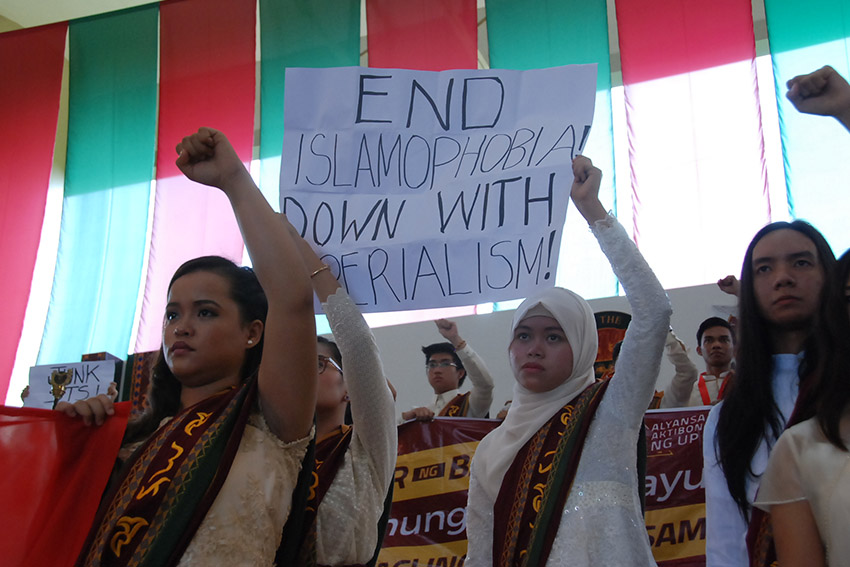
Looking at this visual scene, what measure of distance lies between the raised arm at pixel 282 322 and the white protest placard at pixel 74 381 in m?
4.28

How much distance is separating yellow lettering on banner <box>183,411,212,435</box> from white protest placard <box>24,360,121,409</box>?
4.21 metres

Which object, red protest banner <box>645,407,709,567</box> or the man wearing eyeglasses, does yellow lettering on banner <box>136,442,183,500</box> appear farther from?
red protest banner <box>645,407,709,567</box>

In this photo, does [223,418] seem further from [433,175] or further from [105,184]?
[105,184]

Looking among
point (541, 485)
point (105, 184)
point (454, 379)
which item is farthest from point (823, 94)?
point (105, 184)

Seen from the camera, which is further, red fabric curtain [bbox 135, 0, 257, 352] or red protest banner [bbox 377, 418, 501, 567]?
red fabric curtain [bbox 135, 0, 257, 352]

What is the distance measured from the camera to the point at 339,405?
2.41 meters

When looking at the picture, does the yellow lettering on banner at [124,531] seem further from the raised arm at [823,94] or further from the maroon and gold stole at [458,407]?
the maroon and gold stole at [458,407]

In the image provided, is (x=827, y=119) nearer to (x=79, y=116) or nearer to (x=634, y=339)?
(x=634, y=339)

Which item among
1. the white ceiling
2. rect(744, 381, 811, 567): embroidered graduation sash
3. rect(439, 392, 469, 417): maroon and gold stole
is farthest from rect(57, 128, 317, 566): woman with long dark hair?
the white ceiling

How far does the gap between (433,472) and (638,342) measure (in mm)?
1881

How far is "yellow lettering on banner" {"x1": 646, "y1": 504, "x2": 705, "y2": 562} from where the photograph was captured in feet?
10.6

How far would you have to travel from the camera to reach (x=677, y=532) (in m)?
3.28

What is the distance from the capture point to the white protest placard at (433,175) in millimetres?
2412

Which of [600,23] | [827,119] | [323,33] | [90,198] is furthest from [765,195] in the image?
[90,198]
